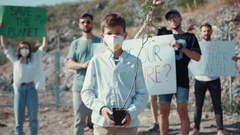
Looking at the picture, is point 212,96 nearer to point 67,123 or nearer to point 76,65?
point 76,65

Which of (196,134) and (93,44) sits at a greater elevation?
(93,44)

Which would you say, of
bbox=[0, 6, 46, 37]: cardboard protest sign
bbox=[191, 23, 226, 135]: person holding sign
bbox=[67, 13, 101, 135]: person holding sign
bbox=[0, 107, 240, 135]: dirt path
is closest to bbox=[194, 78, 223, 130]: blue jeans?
bbox=[191, 23, 226, 135]: person holding sign

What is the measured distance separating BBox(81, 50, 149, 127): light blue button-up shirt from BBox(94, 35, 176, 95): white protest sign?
6.80ft

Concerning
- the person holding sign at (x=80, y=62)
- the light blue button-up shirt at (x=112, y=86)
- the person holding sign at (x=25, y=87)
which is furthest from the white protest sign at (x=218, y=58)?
the light blue button-up shirt at (x=112, y=86)

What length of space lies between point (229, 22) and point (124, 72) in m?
8.39

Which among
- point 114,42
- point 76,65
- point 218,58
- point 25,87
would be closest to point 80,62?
point 76,65

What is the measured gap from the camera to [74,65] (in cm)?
554

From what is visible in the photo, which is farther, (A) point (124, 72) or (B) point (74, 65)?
(B) point (74, 65)

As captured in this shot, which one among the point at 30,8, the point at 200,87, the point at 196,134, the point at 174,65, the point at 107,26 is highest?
the point at 30,8

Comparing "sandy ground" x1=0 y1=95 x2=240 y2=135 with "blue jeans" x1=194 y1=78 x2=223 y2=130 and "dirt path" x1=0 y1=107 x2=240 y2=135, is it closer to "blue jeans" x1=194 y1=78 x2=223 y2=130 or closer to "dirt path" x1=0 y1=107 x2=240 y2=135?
"dirt path" x1=0 y1=107 x2=240 y2=135

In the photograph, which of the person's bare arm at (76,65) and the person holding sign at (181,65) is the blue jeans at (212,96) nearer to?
the person holding sign at (181,65)

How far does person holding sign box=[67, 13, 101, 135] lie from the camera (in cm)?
544

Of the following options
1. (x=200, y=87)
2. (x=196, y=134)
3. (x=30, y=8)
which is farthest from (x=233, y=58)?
(x=30, y=8)

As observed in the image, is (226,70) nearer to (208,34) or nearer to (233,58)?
(233,58)
